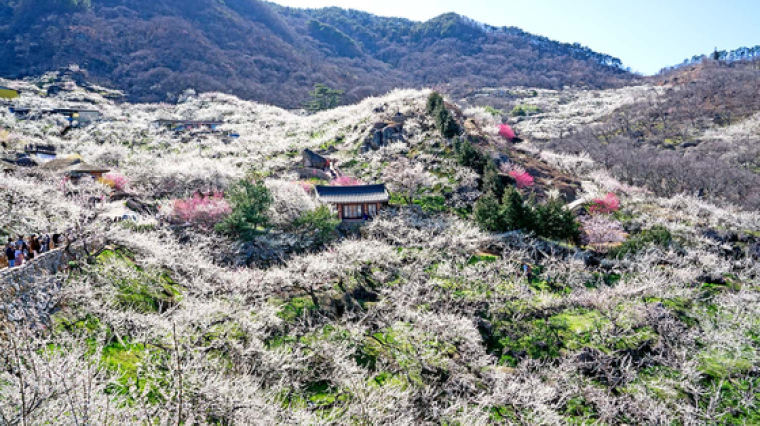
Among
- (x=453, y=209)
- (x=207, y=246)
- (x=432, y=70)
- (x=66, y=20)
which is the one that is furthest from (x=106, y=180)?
(x=432, y=70)

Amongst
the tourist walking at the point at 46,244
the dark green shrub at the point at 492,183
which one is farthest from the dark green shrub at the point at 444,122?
the tourist walking at the point at 46,244

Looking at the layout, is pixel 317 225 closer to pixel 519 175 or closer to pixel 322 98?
pixel 519 175

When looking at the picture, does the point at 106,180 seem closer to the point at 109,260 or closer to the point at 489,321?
the point at 109,260

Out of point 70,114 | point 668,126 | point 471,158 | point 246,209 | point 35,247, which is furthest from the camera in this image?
point 668,126

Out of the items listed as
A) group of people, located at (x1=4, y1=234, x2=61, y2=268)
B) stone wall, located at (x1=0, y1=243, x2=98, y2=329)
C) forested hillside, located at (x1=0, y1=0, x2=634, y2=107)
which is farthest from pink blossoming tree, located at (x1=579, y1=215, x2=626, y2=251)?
forested hillside, located at (x1=0, y1=0, x2=634, y2=107)

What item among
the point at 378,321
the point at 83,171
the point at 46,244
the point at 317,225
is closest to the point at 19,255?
the point at 46,244

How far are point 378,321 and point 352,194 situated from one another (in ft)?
57.5

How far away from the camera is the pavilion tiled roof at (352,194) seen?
36.3 meters

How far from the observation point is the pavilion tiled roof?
36.3 metres

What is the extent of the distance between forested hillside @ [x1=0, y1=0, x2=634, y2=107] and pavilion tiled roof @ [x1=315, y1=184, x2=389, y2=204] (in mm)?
77085

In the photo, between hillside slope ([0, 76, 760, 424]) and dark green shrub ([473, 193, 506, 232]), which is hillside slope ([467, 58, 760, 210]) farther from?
dark green shrub ([473, 193, 506, 232])

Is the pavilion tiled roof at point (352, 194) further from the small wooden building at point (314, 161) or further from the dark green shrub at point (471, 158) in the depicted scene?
the small wooden building at point (314, 161)

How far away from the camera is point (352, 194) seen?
1462 inches

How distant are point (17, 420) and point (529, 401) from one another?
17.0m
